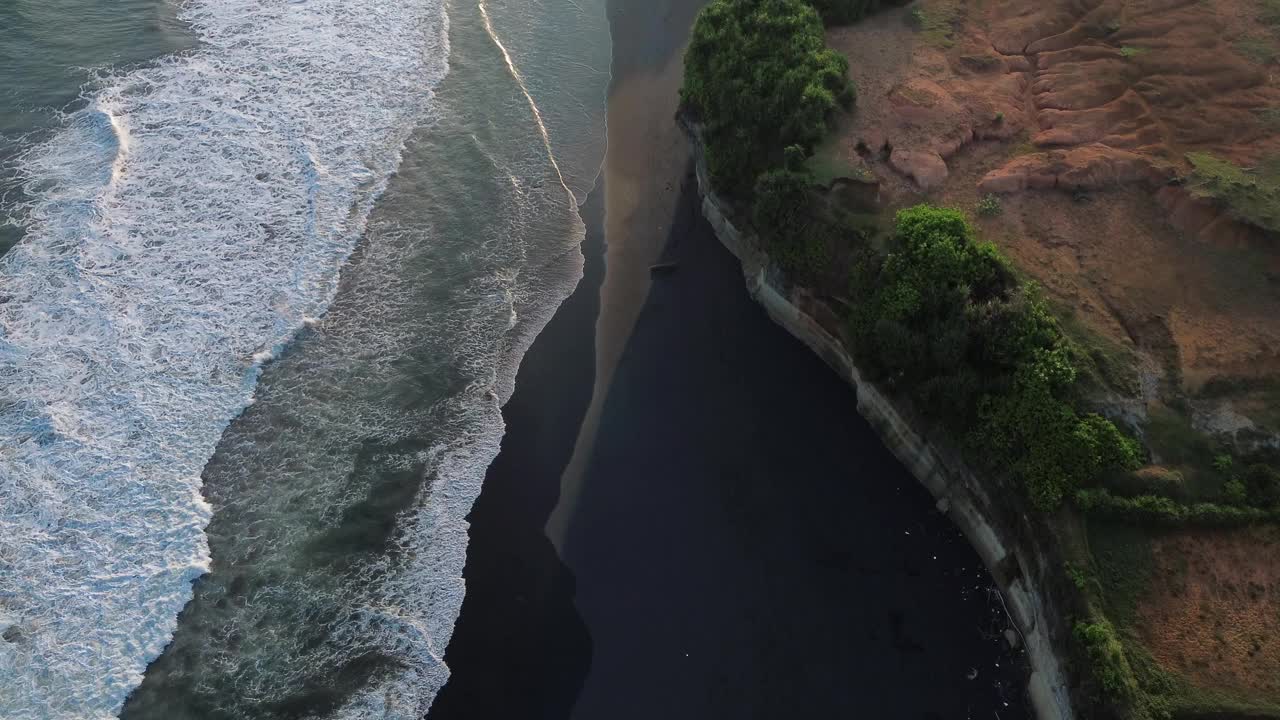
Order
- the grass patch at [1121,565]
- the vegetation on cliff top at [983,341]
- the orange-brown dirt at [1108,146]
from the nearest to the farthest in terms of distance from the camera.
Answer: the grass patch at [1121,565], the vegetation on cliff top at [983,341], the orange-brown dirt at [1108,146]

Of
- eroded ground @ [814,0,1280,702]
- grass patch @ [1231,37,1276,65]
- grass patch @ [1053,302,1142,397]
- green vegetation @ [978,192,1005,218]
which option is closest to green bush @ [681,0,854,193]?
eroded ground @ [814,0,1280,702]

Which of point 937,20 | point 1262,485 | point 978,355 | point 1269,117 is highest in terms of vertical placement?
point 937,20

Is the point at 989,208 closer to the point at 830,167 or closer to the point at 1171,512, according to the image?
the point at 830,167

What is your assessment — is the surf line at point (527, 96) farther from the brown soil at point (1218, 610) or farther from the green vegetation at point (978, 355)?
the brown soil at point (1218, 610)

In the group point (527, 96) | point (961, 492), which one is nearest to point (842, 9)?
point (527, 96)

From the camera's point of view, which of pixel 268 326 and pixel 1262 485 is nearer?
pixel 1262 485

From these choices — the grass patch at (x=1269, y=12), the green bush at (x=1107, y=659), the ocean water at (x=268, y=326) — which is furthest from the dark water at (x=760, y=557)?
the grass patch at (x=1269, y=12)

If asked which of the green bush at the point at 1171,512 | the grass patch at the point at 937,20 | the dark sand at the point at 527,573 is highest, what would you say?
the grass patch at the point at 937,20
